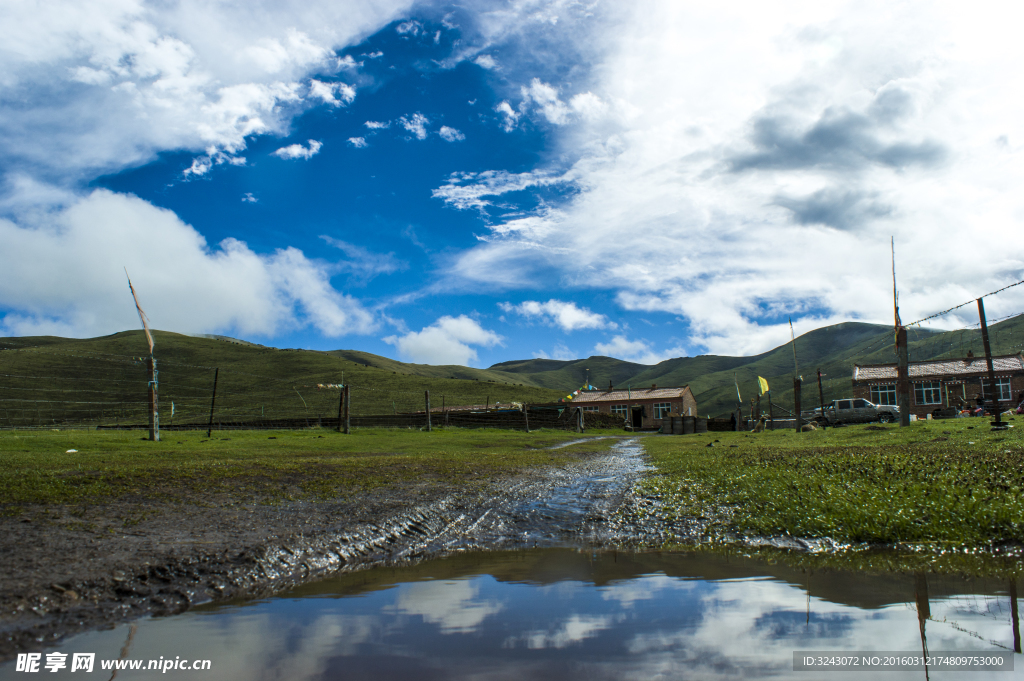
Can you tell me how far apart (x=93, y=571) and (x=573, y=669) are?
3959 millimetres

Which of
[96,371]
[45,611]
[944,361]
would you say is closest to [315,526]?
[45,611]

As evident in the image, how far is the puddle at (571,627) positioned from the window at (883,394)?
257 ft

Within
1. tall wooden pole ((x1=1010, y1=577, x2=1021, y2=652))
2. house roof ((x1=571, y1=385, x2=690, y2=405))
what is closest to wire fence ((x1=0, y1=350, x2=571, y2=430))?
house roof ((x1=571, y1=385, x2=690, y2=405))

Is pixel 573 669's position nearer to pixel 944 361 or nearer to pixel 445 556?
pixel 445 556

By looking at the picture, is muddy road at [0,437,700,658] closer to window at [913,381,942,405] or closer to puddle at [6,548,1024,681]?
puddle at [6,548,1024,681]

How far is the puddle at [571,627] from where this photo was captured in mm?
2951

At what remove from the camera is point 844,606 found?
393 cm

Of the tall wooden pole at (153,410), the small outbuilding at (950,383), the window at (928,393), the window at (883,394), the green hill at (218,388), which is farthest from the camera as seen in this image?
the green hill at (218,388)

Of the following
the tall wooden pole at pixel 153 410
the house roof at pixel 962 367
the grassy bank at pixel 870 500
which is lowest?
the grassy bank at pixel 870 500

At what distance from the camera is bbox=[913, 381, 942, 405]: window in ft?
212

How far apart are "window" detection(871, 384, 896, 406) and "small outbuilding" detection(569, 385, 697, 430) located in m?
22.6

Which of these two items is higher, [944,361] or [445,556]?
[944,361]

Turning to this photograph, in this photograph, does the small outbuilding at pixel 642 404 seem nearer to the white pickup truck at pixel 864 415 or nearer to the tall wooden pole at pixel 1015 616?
the white pickup truck at pixel 864 415

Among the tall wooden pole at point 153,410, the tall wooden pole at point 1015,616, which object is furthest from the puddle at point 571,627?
the tall wooden pole at point 153,410
